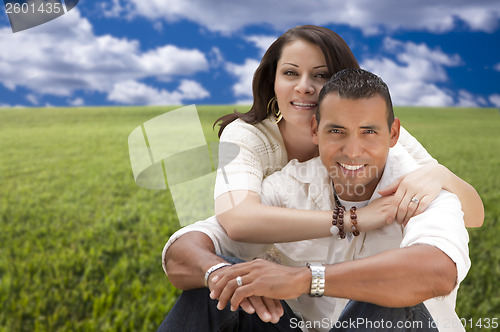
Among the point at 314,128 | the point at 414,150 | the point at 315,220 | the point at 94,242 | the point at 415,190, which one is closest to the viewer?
the point at 415,190

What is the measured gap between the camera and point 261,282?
5.10 feet

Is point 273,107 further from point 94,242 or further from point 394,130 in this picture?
point 94,242

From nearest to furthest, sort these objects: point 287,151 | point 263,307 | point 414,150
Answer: point 263,307
point 414,150
point 287,151

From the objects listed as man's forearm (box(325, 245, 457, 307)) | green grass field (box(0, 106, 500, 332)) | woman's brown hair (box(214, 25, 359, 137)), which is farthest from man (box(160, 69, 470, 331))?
green grass field (box(0, 106, 500, 332))

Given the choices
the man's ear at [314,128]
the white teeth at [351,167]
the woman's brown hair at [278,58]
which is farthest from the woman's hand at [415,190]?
the woman's brown hair at [278,58]

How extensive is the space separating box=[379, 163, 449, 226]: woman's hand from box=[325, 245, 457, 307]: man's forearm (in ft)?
0.67

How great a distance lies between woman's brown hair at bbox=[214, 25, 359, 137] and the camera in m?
2.03

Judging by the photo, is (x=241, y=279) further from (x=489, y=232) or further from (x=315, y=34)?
(x=489, y=232)

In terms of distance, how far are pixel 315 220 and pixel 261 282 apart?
0.36 m

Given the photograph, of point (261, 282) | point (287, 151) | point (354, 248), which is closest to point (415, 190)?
point (354, 248)

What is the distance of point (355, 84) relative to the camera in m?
1.73

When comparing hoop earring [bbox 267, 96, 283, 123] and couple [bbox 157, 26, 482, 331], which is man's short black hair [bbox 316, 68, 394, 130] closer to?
couple [bbox 157, 26, 482, 331]

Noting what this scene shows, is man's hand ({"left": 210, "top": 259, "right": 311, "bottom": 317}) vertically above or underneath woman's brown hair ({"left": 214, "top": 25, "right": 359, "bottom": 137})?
underneath

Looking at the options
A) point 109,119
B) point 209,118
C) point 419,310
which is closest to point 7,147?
point 109,119
